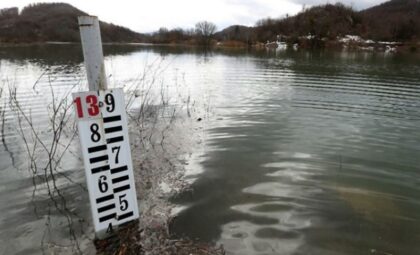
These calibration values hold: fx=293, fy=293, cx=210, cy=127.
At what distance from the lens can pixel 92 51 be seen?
3.20 m

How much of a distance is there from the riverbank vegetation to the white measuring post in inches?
3200

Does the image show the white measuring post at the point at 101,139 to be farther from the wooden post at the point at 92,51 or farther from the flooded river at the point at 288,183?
the flooded river at the point at 288,183

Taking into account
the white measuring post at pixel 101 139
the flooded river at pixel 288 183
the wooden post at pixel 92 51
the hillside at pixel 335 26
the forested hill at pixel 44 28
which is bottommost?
the flooded river at pixel 288 183

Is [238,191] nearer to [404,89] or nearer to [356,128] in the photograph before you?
[356,128]

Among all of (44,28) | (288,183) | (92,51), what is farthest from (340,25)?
(44,28)

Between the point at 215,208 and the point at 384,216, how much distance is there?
9.49 feet

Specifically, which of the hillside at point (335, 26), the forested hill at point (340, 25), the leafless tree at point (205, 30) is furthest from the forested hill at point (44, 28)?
the forested hill at point (340, 25)

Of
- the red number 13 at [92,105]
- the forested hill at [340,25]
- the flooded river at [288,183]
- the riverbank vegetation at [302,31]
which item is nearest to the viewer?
the red number 13 at [92,105]

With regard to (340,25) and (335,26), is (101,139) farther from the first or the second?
(340,25)

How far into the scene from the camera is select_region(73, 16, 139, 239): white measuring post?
3025 millimetres

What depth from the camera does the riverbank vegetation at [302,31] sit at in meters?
87.7

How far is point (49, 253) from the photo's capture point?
13.1ft

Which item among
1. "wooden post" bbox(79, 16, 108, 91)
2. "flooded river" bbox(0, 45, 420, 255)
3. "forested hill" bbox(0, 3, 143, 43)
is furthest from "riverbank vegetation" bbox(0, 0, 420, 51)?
"wooden post" bbox(79, 16, 108, 91)

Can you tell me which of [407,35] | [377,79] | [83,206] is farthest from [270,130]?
[407,35]
